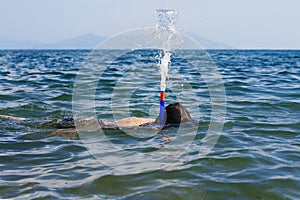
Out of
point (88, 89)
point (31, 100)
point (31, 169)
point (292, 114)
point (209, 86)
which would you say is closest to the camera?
point (31, 169)

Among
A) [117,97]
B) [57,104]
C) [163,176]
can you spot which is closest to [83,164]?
[163,176]

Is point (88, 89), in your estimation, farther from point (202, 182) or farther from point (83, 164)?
point (202, 182)

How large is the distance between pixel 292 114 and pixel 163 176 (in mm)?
6338

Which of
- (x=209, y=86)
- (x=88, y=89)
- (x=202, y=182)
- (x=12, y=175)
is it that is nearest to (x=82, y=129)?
(x=12, y=175)

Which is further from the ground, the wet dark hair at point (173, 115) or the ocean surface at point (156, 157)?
the wet dark hair at point (173, 115)

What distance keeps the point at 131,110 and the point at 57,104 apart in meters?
2.54

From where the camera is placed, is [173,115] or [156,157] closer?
[156,157]

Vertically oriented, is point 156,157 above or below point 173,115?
below

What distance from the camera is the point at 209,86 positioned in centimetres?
1878

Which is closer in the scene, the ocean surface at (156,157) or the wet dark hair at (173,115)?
the ocean surface at (156,157)

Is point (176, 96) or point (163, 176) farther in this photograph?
point (176, 96)

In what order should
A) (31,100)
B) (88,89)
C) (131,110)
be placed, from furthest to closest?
1. (88,89)
2. (31,100)
3. (131,110)

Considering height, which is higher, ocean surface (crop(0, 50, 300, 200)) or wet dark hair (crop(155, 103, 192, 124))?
wet dark hair (crop(155, 103, 192, 124))

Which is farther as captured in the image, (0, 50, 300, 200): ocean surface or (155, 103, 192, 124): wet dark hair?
(155, 103, 192, 124): wet dark hair
